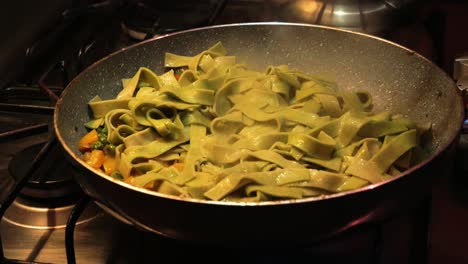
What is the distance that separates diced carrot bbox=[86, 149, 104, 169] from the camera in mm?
1280

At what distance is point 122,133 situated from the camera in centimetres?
138

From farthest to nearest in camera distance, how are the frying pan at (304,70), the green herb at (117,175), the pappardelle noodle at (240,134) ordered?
the green herb at (117,175)
the pappardelle noodle at (240,134)
the frying pan at (304,70)

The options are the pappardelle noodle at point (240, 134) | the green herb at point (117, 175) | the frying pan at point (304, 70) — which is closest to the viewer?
the frying pan at point (304, 70)

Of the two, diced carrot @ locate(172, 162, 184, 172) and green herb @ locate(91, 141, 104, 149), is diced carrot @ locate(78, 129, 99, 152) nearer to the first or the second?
green herb @ locate(91, 141, 104, 149)

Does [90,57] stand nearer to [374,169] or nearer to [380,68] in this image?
[380,68]

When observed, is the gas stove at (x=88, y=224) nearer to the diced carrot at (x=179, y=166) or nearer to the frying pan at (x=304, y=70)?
the frying pan at (x=304, y=70)

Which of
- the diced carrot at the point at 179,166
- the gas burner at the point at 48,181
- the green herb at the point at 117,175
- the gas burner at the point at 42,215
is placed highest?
the diced carrot at the point at 179,166

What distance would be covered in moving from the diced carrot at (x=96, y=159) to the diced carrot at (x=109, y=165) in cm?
1

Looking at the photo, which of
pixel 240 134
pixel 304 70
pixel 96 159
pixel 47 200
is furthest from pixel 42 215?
pixel 304 70

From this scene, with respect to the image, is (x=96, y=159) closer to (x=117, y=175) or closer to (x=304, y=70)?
(x=117, y=175)

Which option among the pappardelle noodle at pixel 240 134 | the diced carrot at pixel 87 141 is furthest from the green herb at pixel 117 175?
the diced carrot at pixel 87 141

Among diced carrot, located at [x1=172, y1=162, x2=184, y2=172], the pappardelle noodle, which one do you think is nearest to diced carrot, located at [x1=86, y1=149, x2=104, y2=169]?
the pappardelle noodle

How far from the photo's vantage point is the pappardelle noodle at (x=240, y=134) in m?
1.14

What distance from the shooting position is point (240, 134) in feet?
4.47
